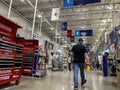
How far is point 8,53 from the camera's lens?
399 cm

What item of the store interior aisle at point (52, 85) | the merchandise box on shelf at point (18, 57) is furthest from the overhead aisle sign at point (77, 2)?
the merchandise box on shelf at point (18, 57)

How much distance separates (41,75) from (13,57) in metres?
3.15

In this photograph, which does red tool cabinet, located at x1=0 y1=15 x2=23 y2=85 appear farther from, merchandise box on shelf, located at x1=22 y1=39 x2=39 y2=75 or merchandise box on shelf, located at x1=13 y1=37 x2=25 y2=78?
merchandise box on shelf, located at x1=22 y1=39 x2=39 y2=75

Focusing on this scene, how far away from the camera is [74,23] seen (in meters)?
20.3

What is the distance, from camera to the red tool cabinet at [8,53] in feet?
12.3

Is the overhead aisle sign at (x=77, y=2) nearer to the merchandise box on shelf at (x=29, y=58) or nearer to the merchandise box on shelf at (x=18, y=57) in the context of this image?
the merchandise box on shelf at (x=29, y=58)

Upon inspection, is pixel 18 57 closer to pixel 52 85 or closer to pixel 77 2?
pixel 52 85

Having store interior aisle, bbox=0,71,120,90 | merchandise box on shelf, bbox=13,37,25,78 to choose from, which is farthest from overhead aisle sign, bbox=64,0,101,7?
merchandise box on shelf, bbox=13,37,25,78

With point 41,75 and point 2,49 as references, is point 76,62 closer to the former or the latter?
point 2,49

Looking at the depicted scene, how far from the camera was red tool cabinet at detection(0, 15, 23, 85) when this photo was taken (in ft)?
12.3

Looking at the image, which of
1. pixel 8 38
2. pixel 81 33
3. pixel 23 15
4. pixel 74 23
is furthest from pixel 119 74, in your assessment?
pixel 74 23

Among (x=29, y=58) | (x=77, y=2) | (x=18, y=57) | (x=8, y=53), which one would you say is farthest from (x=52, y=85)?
(x=77, y=2)

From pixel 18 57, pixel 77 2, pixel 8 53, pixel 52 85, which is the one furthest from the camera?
pixel 77 2

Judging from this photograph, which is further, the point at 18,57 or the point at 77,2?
the point at 77,2
